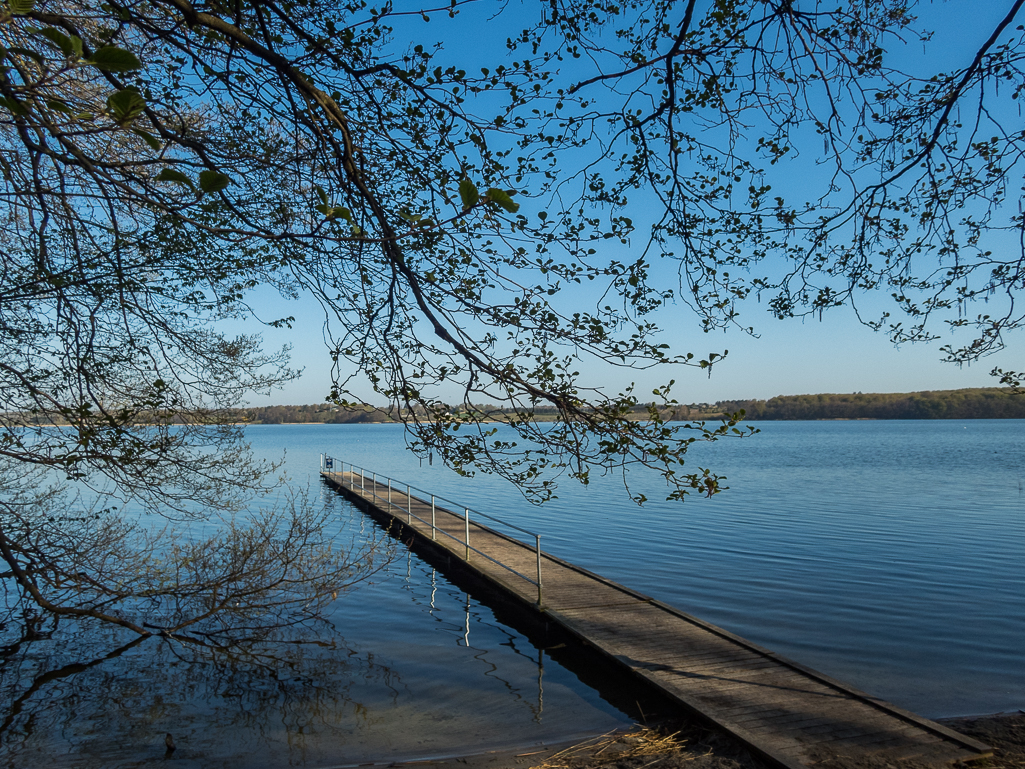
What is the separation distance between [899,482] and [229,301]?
1343 inches

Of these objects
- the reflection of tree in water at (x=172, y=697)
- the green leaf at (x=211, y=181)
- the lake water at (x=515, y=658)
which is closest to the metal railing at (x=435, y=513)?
the lake water at (x=515, y=658)

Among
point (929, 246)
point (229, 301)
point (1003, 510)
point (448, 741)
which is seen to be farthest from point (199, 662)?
point (1003, 510)

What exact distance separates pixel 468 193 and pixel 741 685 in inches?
259

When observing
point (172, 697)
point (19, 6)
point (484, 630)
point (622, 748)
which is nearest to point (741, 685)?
point (622, 748)

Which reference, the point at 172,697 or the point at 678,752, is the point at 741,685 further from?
the point at 172,697

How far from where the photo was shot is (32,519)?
8.55 m

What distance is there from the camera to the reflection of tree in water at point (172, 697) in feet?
23.7

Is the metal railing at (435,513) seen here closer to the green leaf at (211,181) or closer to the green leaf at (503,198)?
the green leaf at (503,198)

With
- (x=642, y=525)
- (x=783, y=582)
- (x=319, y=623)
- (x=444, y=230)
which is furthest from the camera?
(x=642, y=525)

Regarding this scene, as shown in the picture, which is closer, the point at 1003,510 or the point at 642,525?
the point at 642,525

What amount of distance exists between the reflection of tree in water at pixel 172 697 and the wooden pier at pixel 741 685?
3.00 metres

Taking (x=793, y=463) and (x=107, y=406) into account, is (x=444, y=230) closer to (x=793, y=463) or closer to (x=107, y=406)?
(x=107, y=406)

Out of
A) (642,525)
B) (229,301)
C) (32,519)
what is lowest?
(642,525)

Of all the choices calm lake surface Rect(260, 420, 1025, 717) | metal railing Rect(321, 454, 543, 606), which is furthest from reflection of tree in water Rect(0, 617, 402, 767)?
calm lake surface Rect(260, 420, 1025, 717)
